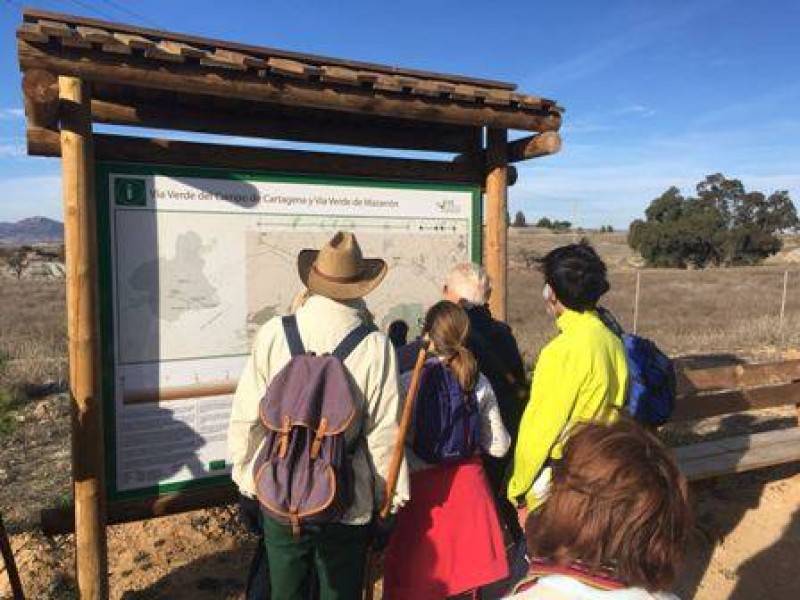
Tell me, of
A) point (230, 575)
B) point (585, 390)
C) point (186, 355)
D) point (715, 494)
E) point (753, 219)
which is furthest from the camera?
point (753, 219)

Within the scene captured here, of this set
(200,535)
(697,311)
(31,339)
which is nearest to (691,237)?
(697,311)

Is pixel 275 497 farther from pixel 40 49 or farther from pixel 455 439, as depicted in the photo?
pixel 40 49

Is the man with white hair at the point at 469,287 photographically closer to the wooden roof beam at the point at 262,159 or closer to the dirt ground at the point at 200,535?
the wooden roof beam at the point at 262,159

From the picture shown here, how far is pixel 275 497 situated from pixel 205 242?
1.77m

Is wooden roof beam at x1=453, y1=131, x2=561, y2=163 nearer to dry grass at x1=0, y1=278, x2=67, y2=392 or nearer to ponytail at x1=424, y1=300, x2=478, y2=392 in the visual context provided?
ponytail at x1=424, y1=300, x2=478, y2=392

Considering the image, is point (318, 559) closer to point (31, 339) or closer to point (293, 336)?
point (293, 336)

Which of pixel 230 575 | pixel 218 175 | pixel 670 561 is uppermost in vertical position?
pixel 218 175

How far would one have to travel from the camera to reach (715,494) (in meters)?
5.68

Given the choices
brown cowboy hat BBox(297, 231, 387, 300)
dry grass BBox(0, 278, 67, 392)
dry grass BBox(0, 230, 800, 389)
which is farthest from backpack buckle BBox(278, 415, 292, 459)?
dry grass BBox(0, 230, 800, 389)

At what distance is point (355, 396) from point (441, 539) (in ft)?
3.11

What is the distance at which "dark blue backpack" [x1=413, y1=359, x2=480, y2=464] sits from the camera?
10.1 ft

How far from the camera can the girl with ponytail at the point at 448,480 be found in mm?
3094

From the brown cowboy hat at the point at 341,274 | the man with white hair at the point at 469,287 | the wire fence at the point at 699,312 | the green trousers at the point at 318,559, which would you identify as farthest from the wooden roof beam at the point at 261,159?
the wire fence at the point at 699,312

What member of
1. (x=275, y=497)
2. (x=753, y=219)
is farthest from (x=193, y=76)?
(x=753, y=219)
